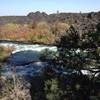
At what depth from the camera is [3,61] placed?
84.9ft

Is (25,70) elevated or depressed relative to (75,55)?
depressed

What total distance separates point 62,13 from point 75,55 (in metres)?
53.3

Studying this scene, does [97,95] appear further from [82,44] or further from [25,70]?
[25,70]

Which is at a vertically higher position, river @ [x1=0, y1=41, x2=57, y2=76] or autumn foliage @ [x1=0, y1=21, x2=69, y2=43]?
autumn foliage @ [x1=0, y1=21, x2=69, y2=43]

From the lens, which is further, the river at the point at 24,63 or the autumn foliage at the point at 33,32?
the autumn foliage at the point at 33,32

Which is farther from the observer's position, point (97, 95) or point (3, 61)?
point (3, 61)

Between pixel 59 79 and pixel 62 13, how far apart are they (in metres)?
53.2

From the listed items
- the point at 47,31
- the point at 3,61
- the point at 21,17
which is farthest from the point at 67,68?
the point at 21,17

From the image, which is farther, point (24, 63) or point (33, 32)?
point (33, 32)

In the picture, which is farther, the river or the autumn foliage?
the autumn foliage

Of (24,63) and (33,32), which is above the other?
(33,32)

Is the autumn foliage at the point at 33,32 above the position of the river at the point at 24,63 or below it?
above

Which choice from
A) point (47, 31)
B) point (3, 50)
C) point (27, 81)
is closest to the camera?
point (27, 81)

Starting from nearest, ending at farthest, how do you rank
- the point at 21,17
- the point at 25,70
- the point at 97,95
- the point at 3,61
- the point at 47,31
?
the point at 97,95 < the point at 25,70 < the point at 3,61 < the point at 47,31 < the point at 21,17
